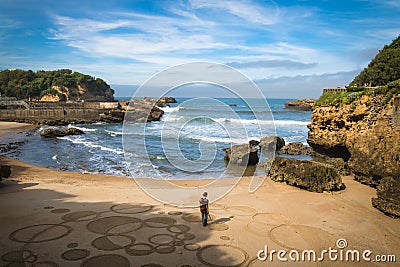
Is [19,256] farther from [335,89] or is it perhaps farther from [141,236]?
[335,89]

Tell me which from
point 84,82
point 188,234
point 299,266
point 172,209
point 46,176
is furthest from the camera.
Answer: point 84,82

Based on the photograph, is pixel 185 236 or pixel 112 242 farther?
pixel 185 236

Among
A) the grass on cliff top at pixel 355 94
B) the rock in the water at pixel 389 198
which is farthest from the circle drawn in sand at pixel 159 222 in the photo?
the grass on cliff top at pixel 355 94

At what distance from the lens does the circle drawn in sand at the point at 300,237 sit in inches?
365

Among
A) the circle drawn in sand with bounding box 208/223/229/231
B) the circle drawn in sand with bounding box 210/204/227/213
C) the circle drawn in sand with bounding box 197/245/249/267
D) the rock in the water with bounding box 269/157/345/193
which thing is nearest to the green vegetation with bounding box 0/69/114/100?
the rock in the water with bounding box 269/157/345/193

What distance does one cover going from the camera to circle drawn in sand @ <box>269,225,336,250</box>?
927cm

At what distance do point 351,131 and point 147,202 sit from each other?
1475 centimetres

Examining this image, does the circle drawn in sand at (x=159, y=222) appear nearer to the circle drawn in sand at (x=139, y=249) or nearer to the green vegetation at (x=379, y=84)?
the circle drawn in sand at (x=139, y=249)

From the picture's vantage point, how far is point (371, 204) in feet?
43.7

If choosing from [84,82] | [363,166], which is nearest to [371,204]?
[363,166]

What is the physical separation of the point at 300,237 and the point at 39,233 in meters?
8.62

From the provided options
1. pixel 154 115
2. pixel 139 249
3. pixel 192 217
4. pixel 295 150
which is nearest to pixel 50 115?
pixel 154 115

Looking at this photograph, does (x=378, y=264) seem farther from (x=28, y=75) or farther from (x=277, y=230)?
(x=28, y=75)

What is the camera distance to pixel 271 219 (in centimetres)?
1144
